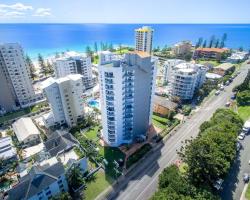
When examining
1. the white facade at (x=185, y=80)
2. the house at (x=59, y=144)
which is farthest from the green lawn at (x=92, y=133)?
the white facade at (x=185, y=80)

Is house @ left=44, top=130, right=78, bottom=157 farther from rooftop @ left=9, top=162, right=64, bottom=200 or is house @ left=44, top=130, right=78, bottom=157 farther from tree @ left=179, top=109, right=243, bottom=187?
tree @ left=179, top=109, right=243, bottom=187

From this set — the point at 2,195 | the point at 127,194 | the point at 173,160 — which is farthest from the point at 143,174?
the point at 2,195

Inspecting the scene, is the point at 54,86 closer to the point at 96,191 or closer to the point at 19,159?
the point at 19,159

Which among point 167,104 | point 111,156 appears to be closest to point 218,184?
point 111,156

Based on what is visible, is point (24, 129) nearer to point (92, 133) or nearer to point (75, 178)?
point (92, 133)

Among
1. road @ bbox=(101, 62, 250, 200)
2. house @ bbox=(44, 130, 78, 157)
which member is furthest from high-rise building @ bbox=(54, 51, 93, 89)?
road @ bbox=(101, 62, 250, 200)

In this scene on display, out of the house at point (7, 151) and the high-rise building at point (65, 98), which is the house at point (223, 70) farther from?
the house at point (7, 151)
